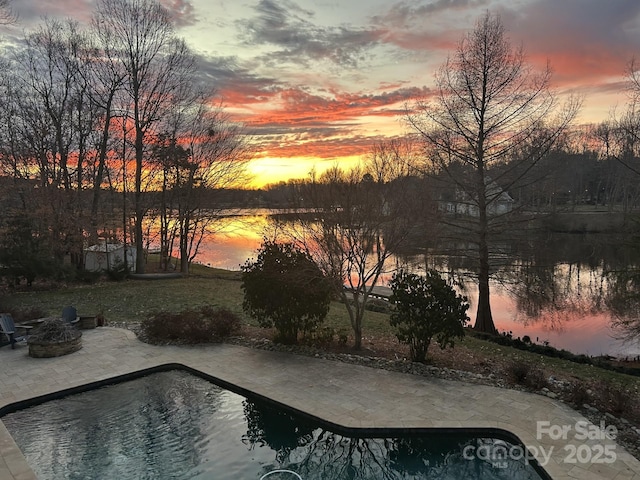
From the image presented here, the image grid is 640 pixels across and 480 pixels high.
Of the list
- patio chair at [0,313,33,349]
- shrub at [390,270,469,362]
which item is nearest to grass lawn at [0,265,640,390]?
shrub at [390,270,469,362]

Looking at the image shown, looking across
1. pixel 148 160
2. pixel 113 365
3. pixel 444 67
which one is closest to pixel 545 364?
pixel 444 67

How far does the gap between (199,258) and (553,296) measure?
2795 centimetres

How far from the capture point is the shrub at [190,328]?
9.69 meters

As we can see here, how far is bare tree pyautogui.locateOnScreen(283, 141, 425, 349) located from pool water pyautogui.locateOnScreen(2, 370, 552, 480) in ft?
11.3

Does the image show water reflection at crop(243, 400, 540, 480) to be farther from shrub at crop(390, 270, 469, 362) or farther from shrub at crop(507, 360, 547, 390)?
shrub at crop(390, 270, 469, 362)

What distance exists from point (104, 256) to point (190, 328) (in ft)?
44.6

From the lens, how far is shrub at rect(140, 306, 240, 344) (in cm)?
969

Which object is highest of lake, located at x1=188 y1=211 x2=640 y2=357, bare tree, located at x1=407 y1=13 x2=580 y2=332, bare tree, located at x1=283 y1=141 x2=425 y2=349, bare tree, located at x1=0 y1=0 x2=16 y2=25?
bare tree, located at x1=0 y1=0 x2=16 y2=25

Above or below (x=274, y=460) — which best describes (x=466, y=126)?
above

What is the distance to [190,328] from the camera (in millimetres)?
9734

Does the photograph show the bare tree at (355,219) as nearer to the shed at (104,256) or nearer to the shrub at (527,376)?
the shrub at (527,376)

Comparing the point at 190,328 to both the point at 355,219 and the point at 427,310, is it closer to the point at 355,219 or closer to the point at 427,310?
the point at 355,219

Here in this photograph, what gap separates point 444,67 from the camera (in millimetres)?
12070

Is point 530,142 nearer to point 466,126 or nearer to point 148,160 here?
point 466,126
